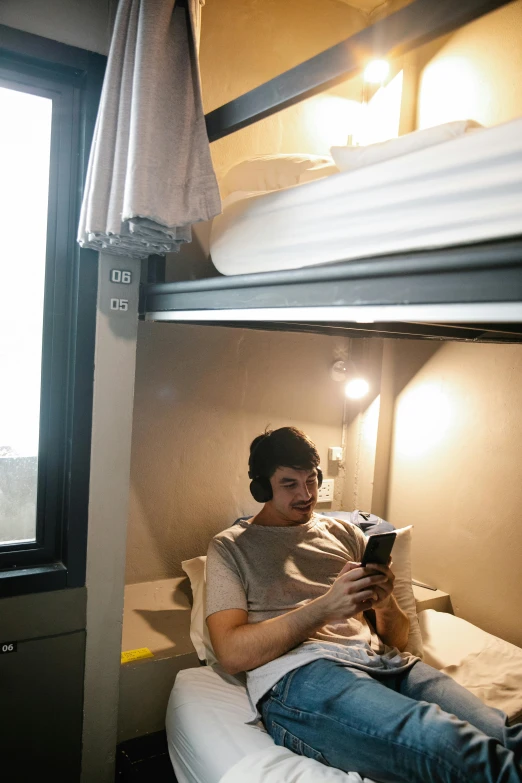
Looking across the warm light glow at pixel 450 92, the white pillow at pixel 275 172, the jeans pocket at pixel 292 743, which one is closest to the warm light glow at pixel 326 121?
the warm light glow at pixel 450 92

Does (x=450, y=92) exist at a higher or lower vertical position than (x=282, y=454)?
higher

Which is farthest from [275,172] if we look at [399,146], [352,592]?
[352,592]

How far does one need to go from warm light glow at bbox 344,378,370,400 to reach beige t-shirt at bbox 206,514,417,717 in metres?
1.10

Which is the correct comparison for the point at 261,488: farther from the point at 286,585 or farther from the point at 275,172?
the point at 275,172

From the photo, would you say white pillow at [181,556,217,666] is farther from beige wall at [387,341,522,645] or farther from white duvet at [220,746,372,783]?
beige wall at [387,341,522,645]

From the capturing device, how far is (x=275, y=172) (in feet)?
6.55

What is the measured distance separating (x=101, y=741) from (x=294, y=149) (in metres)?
2.64


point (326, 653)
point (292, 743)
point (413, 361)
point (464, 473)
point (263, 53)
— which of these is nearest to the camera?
point (292, 743)

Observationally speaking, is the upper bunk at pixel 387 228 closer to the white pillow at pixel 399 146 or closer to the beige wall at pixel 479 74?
the white pillow at pixel 399 146

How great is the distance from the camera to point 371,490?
10.3ft

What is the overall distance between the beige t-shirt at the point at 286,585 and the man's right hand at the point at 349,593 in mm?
156

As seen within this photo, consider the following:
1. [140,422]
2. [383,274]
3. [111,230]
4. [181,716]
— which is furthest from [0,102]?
[181,716]

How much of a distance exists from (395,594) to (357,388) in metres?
1.09

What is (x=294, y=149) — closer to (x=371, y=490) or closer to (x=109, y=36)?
(x=109, y=36)
